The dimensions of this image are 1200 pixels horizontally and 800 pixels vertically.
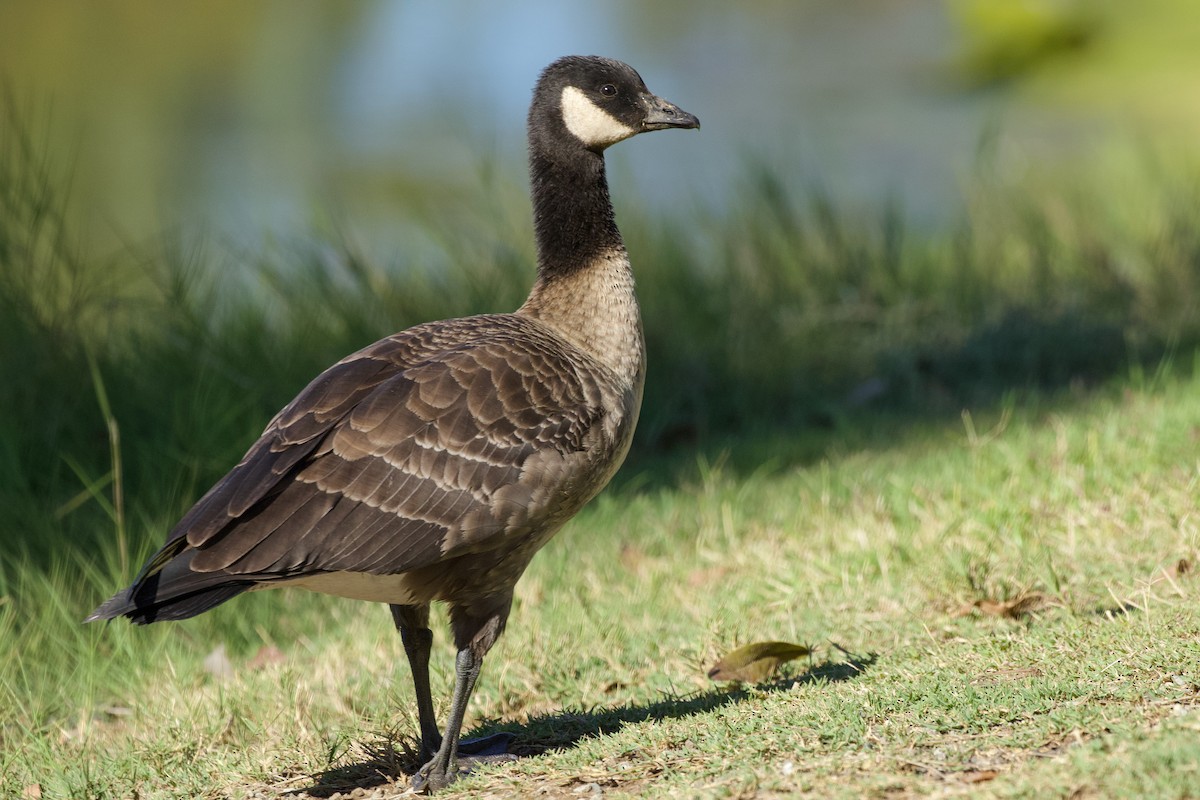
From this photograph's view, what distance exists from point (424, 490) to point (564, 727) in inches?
36.1

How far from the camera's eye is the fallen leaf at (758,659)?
13.8 feet

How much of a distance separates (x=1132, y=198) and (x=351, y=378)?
27.1ft

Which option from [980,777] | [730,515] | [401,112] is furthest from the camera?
[401,112]

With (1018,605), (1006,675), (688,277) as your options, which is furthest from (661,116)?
(688,277)

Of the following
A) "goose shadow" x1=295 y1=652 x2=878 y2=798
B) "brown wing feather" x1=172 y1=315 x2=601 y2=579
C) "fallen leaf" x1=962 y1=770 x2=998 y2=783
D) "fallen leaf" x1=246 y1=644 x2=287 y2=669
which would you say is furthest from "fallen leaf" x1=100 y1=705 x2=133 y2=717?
"fallen leaf" x1=962 y1=770 x2=998 y2=783

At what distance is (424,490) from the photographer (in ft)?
12.0

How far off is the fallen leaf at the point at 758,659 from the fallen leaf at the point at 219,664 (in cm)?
206

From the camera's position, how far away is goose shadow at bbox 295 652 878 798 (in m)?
3.84

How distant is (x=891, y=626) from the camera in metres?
4.45

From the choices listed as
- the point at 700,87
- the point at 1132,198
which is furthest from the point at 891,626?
the point at 700,87

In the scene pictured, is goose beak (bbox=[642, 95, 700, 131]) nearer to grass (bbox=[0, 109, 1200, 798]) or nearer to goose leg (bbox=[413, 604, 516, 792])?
grass (bbox=[0, 109, 1200, 798])

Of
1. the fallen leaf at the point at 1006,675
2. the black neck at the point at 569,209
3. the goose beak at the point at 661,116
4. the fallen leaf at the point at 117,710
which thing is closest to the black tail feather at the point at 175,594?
the fallen leaf at the point at 117,710

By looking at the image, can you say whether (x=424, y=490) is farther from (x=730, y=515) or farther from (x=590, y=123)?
(x=730, y=515)

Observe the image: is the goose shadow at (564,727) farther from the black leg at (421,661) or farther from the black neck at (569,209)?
the black neck at (569,209)
